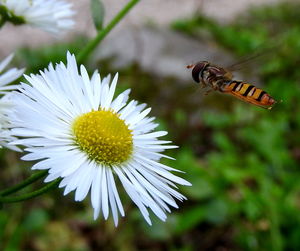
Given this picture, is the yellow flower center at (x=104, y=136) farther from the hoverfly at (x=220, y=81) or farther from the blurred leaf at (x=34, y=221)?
the blurred leaf at (x=34, y=221)

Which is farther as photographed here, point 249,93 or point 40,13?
point 40,13

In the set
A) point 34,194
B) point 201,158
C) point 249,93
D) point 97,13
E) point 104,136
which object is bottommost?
point 34,194

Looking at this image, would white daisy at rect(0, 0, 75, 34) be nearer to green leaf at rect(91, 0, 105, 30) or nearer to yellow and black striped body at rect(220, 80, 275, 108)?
green leaf at rect(91, 0, 105, 30)

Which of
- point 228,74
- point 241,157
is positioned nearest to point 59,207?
point 241,157

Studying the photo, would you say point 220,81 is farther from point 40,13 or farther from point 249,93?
point 40,13

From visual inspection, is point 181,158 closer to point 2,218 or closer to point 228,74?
point 2,218

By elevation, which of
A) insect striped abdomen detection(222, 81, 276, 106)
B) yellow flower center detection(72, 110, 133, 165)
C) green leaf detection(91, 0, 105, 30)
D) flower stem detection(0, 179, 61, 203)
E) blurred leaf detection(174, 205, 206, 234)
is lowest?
flower stem detection(0, 179, 61, 203)

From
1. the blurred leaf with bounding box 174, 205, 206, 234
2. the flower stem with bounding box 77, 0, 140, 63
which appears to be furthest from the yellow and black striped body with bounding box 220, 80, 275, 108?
the blurred leaf with bounding box 174, 205, 206, 234

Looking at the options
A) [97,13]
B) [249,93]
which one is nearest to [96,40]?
[97,13]
